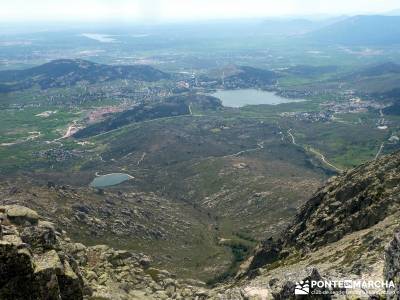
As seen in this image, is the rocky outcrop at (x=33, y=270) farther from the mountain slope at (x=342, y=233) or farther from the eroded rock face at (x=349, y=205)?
the eroded rock face at (x=349, y=205)

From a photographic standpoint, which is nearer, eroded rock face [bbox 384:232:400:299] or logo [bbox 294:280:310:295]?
eroded rock face [bbox 384:232:400:299]

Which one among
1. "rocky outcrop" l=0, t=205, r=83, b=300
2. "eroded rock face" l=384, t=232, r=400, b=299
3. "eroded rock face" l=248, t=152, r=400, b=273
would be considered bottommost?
"eroded rock face" l=248, t=152, r=400, b=273

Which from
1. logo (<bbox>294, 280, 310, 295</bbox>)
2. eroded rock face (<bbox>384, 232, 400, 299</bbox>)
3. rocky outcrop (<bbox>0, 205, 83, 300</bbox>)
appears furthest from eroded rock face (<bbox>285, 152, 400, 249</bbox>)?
rocky outcrop (<bbox>0, 205, 83, 300</bbox>)

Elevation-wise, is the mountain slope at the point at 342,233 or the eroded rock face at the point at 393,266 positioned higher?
the eroded rock face at the point at 393,266

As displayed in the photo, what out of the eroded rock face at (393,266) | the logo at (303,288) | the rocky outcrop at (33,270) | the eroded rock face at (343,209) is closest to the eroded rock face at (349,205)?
the eroded rock face at (343,209)

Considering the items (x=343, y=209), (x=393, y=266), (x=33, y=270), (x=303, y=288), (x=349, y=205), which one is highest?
(x=393, y=266)

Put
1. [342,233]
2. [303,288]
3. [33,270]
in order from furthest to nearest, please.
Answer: [342,233], [33,270], [303,288]

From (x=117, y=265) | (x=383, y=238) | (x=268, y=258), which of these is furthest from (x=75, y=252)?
(x=383, y=238)

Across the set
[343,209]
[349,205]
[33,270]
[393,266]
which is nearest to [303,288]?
[393,266]

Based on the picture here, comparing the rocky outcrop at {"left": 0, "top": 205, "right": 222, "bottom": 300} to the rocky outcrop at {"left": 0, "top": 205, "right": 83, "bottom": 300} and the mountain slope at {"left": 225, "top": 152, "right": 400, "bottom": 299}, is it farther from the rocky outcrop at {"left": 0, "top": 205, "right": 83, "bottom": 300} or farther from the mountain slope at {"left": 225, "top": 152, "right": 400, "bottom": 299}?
the mountain slope at {"left": 225, "top": 152, "right": 400, "bottom": 299}

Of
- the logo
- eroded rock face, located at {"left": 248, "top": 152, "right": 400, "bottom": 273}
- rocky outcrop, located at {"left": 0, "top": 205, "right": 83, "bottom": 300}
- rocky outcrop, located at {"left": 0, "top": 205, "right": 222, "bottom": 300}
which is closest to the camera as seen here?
the logo

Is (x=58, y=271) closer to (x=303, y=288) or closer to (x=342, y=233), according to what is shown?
(x=303, y=288)
